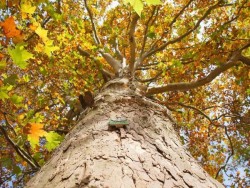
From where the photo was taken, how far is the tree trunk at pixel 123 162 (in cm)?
121

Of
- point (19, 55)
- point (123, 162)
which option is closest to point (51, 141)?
point (19, 55)

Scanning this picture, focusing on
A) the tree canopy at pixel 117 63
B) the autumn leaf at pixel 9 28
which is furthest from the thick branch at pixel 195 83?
the autumn leaf at pixel 9 28

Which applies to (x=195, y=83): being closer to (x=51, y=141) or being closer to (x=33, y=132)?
(x=51, y=141)

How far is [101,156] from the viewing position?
1.43 metres

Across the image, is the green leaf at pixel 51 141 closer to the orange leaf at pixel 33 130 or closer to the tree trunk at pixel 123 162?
the orange leaf at pixel 33 130

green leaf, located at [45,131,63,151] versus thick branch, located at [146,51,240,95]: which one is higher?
thick branch, located at [146,51,240,95]

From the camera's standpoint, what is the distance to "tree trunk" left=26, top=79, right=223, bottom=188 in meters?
1.21

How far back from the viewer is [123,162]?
4.45 feet

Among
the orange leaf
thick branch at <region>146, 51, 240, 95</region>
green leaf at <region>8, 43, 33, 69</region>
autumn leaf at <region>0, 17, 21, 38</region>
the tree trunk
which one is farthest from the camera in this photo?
thick branch at <region>146, 51, 240, 95</region>

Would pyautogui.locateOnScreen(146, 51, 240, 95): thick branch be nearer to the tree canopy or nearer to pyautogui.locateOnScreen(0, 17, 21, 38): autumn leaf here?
the tree canopy

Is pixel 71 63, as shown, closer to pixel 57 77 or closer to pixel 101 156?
pixel 57 77

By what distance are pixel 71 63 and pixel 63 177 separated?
495cm

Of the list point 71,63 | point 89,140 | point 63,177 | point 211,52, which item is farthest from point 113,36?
point 63,177

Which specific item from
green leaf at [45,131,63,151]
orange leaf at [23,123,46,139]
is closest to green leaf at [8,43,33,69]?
orange leaf at [23,123,46,139]
